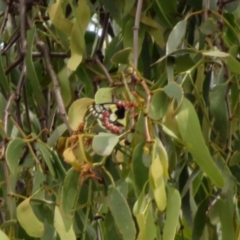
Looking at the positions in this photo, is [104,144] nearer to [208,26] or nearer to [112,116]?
[112,116]

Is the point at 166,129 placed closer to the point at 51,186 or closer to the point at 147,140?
the point at 147,140

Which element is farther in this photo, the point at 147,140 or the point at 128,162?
the point at 128,162

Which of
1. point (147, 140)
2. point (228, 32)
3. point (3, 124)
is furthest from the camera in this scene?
point (228, 32)

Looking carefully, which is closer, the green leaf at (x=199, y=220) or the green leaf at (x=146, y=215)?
the green leaf at (x=146, y=215)

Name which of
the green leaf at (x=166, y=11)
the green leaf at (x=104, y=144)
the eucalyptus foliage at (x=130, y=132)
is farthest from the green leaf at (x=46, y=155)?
the green leaf at (x=166, y=11)

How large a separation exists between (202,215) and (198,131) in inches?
6.1

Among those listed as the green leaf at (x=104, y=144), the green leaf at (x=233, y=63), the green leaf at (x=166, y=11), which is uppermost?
the green leaf at (x=166, y=11)

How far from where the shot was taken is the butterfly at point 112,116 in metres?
0.54

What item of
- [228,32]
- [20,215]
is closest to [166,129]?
[20,215]

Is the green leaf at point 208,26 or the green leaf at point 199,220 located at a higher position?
the green leaf at point 208,26

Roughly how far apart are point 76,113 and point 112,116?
3 cm

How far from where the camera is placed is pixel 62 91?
691mm

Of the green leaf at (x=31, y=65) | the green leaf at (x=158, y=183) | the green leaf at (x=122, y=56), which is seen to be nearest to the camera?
the green leaf at (x=158, y=183)

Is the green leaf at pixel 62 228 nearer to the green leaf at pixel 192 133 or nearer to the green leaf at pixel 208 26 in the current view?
the green leaf at pixel 192 133
